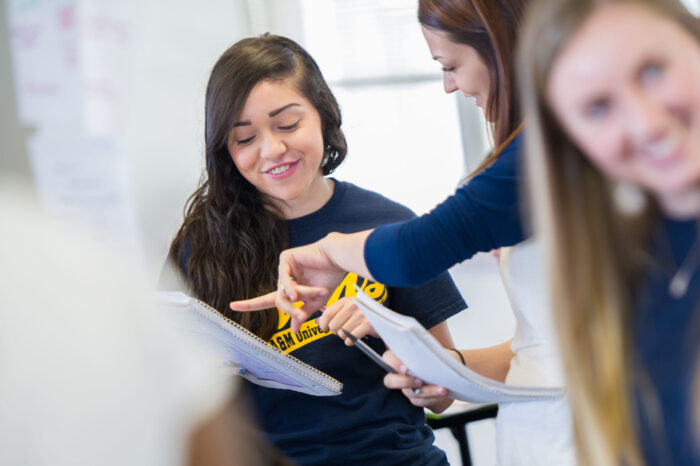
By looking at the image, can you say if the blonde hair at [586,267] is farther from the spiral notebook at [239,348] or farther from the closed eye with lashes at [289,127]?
the closed eye with lashes at [289,127]

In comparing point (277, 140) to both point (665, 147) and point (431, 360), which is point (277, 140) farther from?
point (665, 147)

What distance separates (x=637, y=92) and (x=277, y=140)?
867 millimetres

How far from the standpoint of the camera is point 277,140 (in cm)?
137

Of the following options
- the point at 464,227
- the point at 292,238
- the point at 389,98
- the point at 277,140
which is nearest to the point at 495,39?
the point at 464,227

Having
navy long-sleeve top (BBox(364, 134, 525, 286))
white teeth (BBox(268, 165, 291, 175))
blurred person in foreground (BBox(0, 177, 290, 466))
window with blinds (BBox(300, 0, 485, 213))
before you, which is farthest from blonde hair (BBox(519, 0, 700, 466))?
window with blinds (BBox(300, 0, 485, 213))

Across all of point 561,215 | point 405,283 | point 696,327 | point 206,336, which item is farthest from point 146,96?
point 696,327

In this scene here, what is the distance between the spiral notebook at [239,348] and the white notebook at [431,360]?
0.63ft

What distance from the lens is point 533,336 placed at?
103 cm

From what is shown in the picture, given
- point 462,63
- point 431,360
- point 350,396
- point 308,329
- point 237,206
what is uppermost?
point 462,63

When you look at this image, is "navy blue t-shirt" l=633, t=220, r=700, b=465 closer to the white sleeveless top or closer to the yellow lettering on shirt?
the white sleeveless top

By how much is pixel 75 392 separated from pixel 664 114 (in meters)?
0.51

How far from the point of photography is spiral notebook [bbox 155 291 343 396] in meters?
1.03

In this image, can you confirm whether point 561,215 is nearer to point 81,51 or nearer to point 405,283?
point 405,283

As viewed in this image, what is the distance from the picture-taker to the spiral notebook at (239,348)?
1.03m
